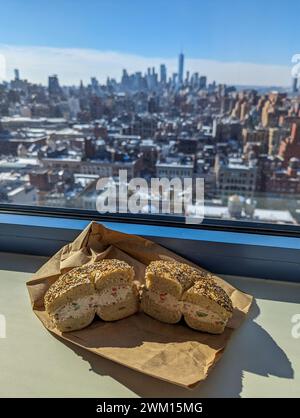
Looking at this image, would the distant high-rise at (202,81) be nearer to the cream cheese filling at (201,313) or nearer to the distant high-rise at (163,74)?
the distant high-rise at (163,74)

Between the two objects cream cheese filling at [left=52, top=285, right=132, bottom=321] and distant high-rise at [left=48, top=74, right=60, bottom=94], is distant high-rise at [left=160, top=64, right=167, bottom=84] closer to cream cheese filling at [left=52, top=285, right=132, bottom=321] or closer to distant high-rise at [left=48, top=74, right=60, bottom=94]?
distant high-rise at [left=48, top=74, right=60, bottom=94]

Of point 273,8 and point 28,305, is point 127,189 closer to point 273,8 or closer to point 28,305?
point 28,305

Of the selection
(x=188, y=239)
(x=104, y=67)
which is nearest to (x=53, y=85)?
(x=104, y=67)

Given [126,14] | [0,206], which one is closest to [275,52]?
[126,14]

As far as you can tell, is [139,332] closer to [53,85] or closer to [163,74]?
[53,85]

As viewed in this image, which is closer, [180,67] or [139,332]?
[139,332]

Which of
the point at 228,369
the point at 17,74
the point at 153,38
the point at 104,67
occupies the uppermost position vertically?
the point at 153,38
